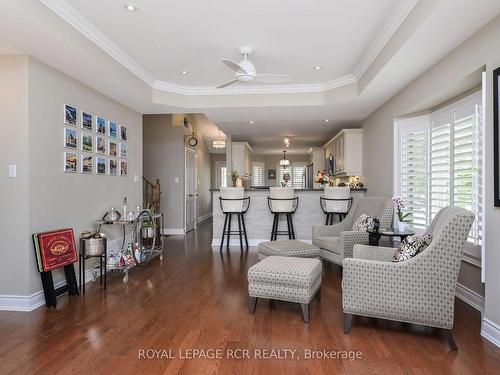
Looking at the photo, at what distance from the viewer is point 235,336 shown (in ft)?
8.51

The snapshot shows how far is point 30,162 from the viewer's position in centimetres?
325

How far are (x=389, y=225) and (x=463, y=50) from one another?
7.02 ft

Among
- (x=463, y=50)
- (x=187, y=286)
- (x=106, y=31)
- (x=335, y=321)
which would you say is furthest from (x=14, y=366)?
(x=463, y=50)

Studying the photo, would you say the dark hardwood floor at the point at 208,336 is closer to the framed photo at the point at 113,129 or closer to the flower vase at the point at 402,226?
the flower vase at the point at 402,226

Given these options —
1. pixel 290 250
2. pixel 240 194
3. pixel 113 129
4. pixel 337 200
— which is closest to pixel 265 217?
pixel 240 194

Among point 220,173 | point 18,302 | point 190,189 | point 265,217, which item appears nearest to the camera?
point 18,302

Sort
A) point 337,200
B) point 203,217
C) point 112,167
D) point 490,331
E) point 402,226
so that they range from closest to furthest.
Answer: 1. point 490,331
2. point 402,226
3. point 112,167
4. point 337,200
5. point 203,217

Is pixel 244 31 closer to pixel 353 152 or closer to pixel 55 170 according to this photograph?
pixel 55 170

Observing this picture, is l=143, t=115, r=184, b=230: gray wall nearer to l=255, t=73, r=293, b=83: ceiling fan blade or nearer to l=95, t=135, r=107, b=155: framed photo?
l=95, t=135, r=107, b=155: framed photo

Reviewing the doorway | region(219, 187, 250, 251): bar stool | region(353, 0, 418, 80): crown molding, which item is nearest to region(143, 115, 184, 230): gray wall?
the doorway

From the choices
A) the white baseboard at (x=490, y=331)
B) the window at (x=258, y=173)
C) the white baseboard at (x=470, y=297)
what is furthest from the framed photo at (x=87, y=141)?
the window at (x=258, y=173)

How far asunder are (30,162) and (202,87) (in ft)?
8.95

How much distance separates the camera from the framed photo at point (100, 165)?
171 inches

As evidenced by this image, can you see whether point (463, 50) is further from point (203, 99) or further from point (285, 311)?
point (203, 99)
